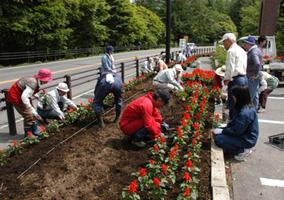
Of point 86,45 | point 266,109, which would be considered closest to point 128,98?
point 266,109

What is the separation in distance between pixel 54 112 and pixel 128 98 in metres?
2.88

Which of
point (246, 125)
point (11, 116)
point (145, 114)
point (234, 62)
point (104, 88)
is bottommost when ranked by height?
point (11, 116)

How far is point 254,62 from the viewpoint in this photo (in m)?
5.60

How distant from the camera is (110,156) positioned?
412 centimetres

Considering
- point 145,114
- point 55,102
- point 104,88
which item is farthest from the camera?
point 55,102

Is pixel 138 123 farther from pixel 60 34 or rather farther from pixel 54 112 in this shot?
pixel 60 34

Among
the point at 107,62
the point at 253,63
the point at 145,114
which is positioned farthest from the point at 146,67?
the point at 145,114

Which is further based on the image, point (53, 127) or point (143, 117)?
point (53, 127)

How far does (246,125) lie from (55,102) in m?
3.88

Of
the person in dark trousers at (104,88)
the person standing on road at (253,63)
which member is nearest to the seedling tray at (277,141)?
the person standing on road at (253,63)

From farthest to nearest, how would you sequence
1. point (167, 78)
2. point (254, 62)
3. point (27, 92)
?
point (167, 78) → point (254, 62) → point (27, 92)

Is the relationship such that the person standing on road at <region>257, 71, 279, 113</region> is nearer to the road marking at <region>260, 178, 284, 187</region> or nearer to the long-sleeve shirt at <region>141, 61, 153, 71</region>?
the road marking at <region>260, 178, 284, 187</region>

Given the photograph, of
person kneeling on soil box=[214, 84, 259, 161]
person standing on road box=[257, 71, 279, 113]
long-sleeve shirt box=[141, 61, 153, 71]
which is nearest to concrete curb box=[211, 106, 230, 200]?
person kneeling on soil box=[214, 84, 259, 161]

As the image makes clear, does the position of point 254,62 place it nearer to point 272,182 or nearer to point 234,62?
point 234,62
